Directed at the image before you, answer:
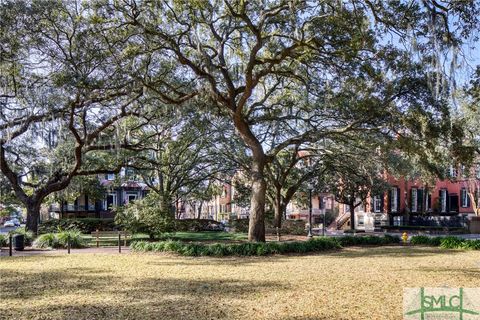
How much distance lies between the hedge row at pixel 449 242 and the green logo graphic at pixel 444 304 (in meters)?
18.3

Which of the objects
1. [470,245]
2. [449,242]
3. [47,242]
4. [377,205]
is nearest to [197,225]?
[377,205]

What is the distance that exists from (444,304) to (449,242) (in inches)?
755

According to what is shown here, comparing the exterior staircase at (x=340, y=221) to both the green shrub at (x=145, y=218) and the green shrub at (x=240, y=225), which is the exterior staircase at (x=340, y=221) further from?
the green shrub at (x=145, y=218)

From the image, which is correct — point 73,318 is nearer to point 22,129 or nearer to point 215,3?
point 215,3

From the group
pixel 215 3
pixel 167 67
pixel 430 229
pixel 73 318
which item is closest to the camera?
pixel 73 318

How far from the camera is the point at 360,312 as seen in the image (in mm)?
7957

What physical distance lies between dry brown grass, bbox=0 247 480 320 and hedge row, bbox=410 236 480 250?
434 cm

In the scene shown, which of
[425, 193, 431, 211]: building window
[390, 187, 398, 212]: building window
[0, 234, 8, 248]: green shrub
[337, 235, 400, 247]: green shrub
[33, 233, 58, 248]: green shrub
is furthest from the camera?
[425, 193, 431, 211]: building window

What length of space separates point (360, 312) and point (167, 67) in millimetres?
15027

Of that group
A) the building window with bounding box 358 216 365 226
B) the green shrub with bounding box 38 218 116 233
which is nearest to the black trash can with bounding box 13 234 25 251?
the green shrub with bounding box 38 218 116 233

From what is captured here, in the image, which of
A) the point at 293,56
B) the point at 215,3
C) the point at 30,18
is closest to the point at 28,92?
the point at 30,18

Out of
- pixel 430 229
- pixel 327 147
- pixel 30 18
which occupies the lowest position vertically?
pixel 430 229

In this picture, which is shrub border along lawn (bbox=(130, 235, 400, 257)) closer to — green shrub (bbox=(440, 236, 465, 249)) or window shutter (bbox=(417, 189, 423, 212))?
green shrub (bbox=(440, 236, 465, 249))

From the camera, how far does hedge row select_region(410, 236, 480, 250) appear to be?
838 inches
